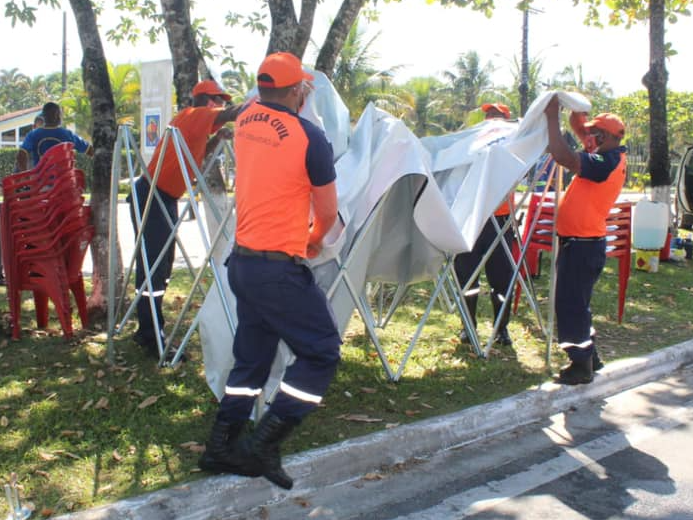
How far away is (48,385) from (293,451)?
1.83m

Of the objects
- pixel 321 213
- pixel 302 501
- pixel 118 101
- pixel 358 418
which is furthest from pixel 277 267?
pixel 118 101

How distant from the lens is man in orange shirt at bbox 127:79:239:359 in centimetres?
510

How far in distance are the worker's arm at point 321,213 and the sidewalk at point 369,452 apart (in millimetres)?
1065

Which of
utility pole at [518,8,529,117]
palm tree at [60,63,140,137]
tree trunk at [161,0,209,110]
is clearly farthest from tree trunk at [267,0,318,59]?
palm tree at [60,63,140,137]

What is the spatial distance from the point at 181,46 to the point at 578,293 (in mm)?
3887

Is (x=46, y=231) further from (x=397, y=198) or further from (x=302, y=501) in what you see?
(x=302, y=501)

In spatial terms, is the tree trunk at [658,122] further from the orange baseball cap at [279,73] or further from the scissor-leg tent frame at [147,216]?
the orange baseball cap at [279,73]

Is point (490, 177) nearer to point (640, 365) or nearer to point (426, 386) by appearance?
point (426, 386)

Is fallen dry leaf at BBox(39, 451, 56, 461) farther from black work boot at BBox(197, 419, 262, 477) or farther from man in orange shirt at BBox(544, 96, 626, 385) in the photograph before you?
man in orange shirt at BBox(544, 96, 626, 385)

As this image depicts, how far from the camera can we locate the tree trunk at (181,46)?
6262 mm

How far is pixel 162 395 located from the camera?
459 cm

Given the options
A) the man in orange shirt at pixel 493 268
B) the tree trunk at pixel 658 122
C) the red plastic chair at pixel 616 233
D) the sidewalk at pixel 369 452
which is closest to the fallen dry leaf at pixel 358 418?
the sidewalk at pixel 369 452

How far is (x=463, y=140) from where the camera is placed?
17.8 ft

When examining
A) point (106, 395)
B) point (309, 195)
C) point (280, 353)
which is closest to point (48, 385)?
point (106, 395)
